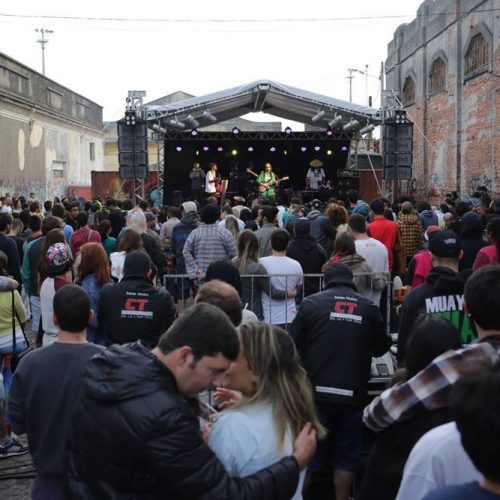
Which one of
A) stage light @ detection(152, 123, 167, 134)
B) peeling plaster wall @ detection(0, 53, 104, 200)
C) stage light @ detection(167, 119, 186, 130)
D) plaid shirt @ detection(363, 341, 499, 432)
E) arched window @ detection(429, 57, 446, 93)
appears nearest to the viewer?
plaid shirt @ detection(363, 341, 499, 432)

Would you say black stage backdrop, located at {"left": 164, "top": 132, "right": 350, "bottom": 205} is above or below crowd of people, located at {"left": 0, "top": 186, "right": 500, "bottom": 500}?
above

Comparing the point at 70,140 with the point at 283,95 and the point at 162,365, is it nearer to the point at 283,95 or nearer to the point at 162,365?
the point at 283,95

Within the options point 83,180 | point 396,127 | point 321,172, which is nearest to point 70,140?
point 83,180

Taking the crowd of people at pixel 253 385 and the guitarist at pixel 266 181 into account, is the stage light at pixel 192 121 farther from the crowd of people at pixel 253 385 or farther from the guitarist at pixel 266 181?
the crowd of people at pixel 253 385

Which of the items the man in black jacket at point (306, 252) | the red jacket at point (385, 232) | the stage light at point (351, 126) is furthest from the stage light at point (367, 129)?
the man in black jacket at point (306, 252)

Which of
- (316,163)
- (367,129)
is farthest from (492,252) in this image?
(316,163)

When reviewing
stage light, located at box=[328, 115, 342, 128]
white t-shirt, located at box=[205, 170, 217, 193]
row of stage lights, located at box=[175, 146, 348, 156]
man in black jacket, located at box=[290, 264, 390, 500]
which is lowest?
man in black jacket, located at box=[290, 264, 390, 500]

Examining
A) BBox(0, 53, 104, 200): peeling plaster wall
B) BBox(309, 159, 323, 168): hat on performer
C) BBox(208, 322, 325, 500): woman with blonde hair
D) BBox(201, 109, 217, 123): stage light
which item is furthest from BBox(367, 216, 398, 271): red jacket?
BBox(0, 53, 104, 200): peeling plaster wall

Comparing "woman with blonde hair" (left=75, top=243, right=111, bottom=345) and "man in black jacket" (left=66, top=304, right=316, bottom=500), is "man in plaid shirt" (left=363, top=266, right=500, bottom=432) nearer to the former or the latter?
"man in black jacket" (left=66, top=304, right=316, bottom=500)

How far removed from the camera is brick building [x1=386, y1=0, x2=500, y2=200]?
18.9 metres

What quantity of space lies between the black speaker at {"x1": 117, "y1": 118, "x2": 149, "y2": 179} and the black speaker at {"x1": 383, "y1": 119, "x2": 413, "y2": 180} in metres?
5.59

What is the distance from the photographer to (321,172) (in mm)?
23141

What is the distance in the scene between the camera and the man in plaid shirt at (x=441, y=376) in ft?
9.11

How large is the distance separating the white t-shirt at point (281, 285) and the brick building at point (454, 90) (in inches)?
513
